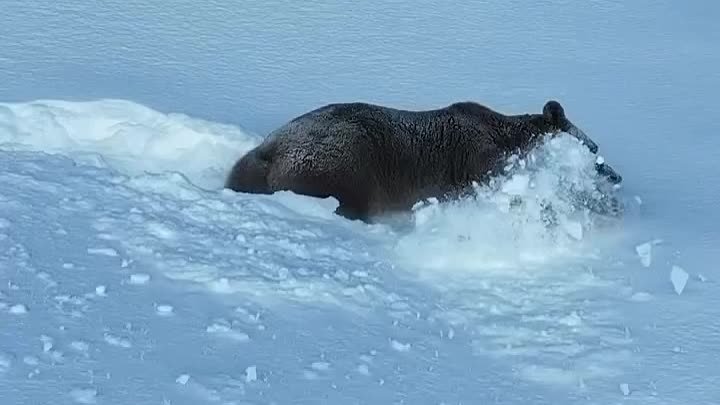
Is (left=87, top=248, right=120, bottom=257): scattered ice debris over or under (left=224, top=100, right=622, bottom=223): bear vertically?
under

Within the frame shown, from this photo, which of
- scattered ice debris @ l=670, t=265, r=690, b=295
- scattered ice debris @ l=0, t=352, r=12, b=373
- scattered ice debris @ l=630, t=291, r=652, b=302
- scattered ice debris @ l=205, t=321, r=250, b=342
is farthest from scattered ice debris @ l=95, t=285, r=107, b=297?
scattered ice debris @ l=670, t=265, r=690, b=295

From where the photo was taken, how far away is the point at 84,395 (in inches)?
153

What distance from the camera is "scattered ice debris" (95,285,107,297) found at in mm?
4838

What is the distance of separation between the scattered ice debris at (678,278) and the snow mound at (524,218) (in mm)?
642

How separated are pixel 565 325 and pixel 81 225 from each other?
2433 millimetres

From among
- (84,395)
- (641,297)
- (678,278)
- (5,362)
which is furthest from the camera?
(678,278)

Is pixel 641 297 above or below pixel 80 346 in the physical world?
above

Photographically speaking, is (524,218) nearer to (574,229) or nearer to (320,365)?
(574,229)

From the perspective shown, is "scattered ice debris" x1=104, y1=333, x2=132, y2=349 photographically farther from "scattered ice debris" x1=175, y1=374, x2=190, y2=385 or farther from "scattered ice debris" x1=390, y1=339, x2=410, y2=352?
"scattered ice debris" x1=390, y1=339, x2=410, y2=352

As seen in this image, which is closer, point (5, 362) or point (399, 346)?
point (5, 362)

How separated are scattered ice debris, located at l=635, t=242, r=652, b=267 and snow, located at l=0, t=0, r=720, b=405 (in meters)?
0.02

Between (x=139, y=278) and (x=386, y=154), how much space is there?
9.25 ft

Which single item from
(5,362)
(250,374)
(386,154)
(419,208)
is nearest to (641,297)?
(419,208)

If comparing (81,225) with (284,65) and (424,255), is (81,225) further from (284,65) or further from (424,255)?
(284,65)
